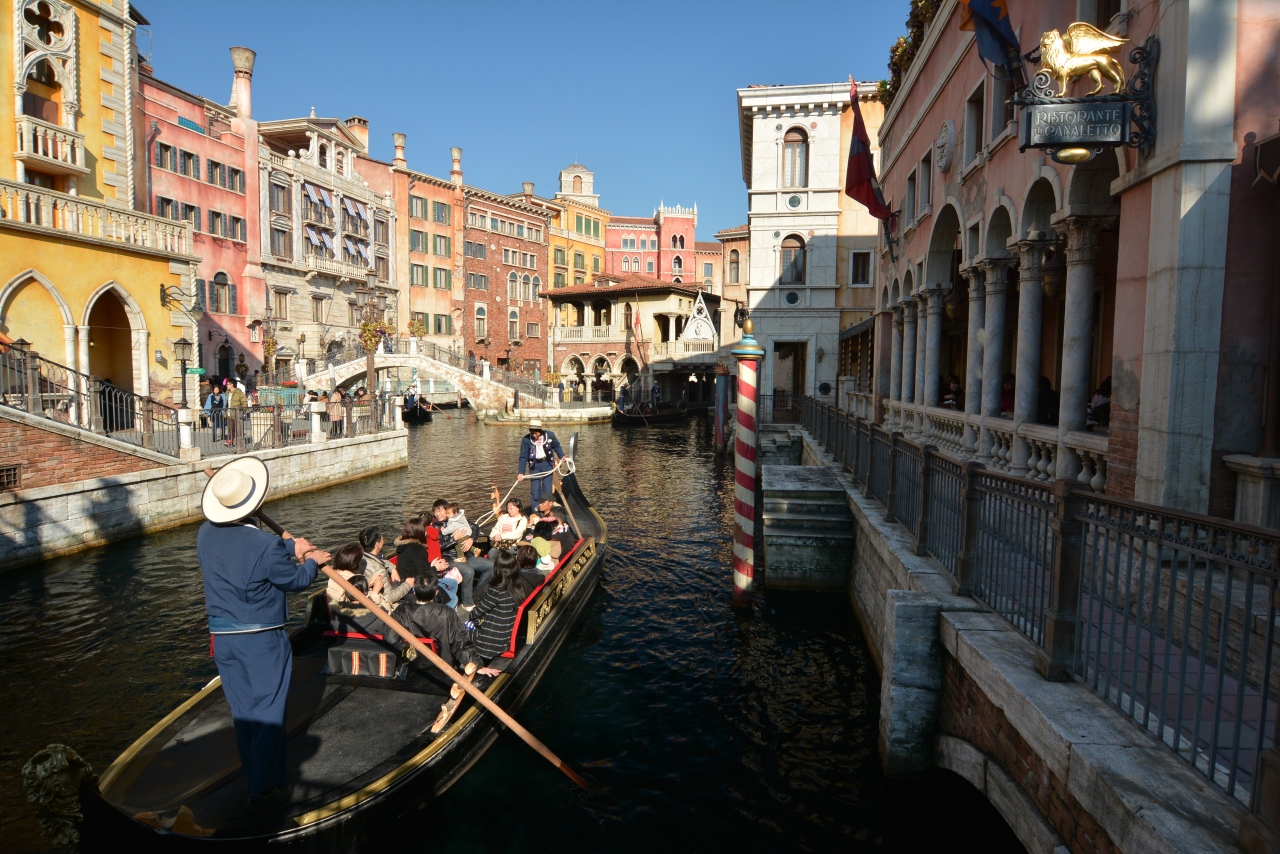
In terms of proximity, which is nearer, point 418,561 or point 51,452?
point 418,561

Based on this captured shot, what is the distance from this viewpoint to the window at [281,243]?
1314 inches

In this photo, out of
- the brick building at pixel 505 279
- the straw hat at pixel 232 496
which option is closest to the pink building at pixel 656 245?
the brick building at pixel 505 279

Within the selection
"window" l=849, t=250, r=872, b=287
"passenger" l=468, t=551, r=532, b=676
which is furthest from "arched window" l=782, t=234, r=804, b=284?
"passenger" l=468, t=551, r=532, b=676

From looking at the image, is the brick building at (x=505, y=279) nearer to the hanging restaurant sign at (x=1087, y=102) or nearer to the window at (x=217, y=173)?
the window at (x=217, y=173)

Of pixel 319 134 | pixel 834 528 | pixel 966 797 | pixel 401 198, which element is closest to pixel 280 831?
pixel 966 797

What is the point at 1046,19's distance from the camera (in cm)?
762

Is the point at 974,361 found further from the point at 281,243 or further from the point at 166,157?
the point at 281,243

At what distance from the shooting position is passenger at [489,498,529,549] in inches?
360

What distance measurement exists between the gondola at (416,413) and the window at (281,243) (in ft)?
28.6

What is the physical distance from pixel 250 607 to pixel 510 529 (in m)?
5.26

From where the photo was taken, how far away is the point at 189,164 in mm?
28484

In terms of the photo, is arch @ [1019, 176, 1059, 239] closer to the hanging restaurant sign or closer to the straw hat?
the hanging restaurant sign

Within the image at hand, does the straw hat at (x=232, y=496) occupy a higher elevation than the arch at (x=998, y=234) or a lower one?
lower

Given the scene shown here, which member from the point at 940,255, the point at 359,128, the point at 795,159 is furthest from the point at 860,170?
the point at 359,128
